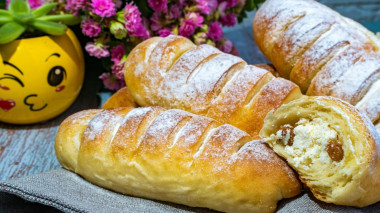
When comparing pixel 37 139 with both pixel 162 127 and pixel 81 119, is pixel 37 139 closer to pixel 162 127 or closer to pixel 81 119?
pixel 81 119

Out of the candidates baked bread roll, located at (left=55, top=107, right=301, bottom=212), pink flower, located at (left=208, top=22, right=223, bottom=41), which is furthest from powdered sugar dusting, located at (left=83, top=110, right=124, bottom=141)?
pink flower, located at (left=208, top=22, right=223, bottom=41)

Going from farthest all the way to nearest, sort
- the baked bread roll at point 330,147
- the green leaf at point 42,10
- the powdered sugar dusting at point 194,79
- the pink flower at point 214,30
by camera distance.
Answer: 1. the pink flower at point 214,30
2. the green leaf at point 42,10
3. the powdered sugar dusting at point 194,79
4. the baked bread roll at point 330,147

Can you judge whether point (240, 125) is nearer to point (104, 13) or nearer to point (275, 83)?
point (275, 83)

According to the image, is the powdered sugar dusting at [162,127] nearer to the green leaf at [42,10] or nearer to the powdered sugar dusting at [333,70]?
the powdered sugar dusting at [333,70]

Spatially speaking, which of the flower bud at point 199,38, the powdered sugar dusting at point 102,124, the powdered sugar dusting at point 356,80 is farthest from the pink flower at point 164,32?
the powdered sugar dusting at point 356,80

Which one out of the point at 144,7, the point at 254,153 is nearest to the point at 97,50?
the point at 144,7

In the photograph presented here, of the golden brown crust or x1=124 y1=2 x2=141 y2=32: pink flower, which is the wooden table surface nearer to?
the golden brown crust
